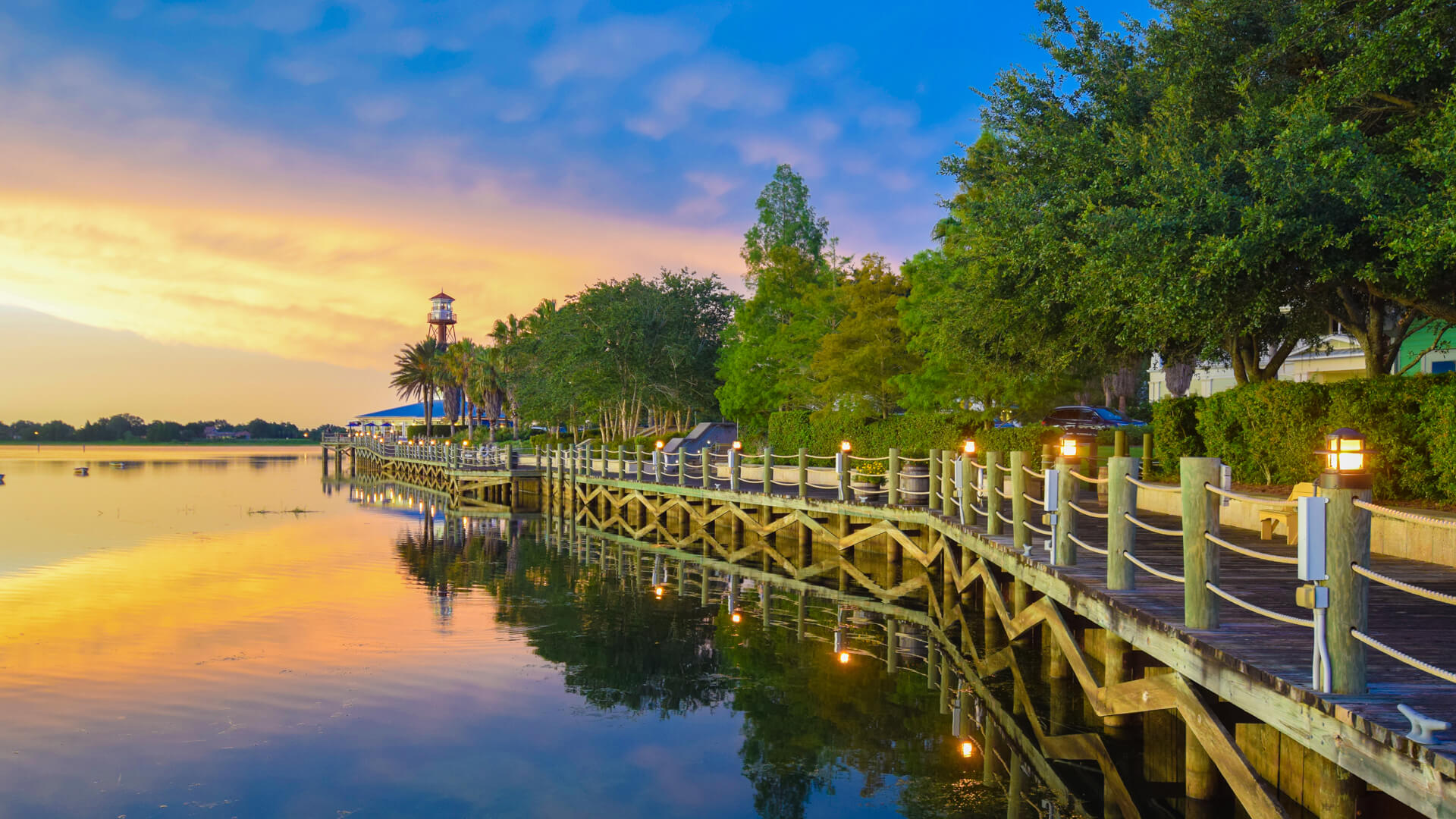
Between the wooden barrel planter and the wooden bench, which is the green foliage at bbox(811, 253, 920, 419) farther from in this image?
the wooden bench

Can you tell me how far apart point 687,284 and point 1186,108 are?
1822 inches

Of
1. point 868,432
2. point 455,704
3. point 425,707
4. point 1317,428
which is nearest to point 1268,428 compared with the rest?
point 1317,428

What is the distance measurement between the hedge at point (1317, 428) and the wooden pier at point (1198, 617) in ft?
5.57

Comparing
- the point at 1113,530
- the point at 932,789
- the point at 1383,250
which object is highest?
the point at 1383,250

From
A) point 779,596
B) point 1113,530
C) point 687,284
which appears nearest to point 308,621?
point 779,596

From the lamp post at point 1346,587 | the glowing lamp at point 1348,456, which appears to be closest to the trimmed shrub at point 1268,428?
the glowing lamp at point 1348,456

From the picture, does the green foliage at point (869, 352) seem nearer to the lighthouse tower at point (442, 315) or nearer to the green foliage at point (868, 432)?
the green foliage at point (868, 432)

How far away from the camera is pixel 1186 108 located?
Result: 17.2m

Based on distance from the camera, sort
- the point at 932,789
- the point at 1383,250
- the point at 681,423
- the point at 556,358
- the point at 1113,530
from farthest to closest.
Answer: the point at 681,423 < the point at 556,358 < the point at 1383,250 < the point at 932,789 < the point at 1113,530

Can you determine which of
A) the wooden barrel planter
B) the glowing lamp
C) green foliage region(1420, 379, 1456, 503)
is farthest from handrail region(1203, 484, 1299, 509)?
the wooden barrel planter

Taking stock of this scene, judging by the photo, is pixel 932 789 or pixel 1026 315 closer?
pixel 932 789

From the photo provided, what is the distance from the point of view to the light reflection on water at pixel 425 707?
9.47 meters

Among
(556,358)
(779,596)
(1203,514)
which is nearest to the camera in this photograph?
(1203,514)

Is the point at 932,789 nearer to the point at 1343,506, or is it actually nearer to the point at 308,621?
the point at 1343,506
